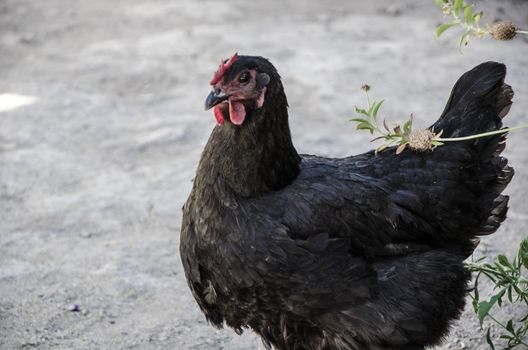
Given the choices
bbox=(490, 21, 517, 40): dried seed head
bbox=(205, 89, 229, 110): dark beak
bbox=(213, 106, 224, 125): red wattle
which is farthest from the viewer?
bbox=(213, 106, 224, 125): red wattle

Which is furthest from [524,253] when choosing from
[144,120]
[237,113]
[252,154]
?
[144,120]

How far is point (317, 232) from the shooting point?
358 cm

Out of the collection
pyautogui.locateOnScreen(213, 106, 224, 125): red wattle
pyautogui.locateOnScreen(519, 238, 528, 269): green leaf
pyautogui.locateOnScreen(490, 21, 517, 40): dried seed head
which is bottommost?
pyautogui.locateOnScreen(519, 238, 528, 269): green leaf

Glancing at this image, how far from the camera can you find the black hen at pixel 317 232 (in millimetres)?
3510

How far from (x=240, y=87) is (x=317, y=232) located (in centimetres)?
73

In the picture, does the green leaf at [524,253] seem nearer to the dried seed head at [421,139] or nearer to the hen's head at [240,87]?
the dried seed head at [421,139]

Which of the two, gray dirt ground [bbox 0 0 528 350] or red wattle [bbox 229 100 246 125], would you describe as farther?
gray dirt ground [bbox 0 0 528 350]

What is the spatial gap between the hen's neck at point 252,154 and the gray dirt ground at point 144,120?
1.23m

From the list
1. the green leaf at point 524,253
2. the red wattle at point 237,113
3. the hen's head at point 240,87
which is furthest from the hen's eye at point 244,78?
the green leaf at point 524,253

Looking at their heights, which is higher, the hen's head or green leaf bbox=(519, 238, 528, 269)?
the hen's head

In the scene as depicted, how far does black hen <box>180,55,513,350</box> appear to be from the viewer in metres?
3.51

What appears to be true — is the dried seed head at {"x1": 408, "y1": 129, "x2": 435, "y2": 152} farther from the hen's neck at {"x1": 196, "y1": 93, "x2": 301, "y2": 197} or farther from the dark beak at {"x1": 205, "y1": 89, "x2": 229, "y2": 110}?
the dark beak at {"x1": 205, "y1": 89, "x2": 229, "y2": 110}

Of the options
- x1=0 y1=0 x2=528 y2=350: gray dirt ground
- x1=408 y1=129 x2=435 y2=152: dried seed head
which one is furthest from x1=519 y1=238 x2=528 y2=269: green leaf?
x1=0 y1=0 x2=528 y2=350: gray dirt ground

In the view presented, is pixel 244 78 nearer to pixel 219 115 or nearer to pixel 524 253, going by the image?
pixel 219 115
